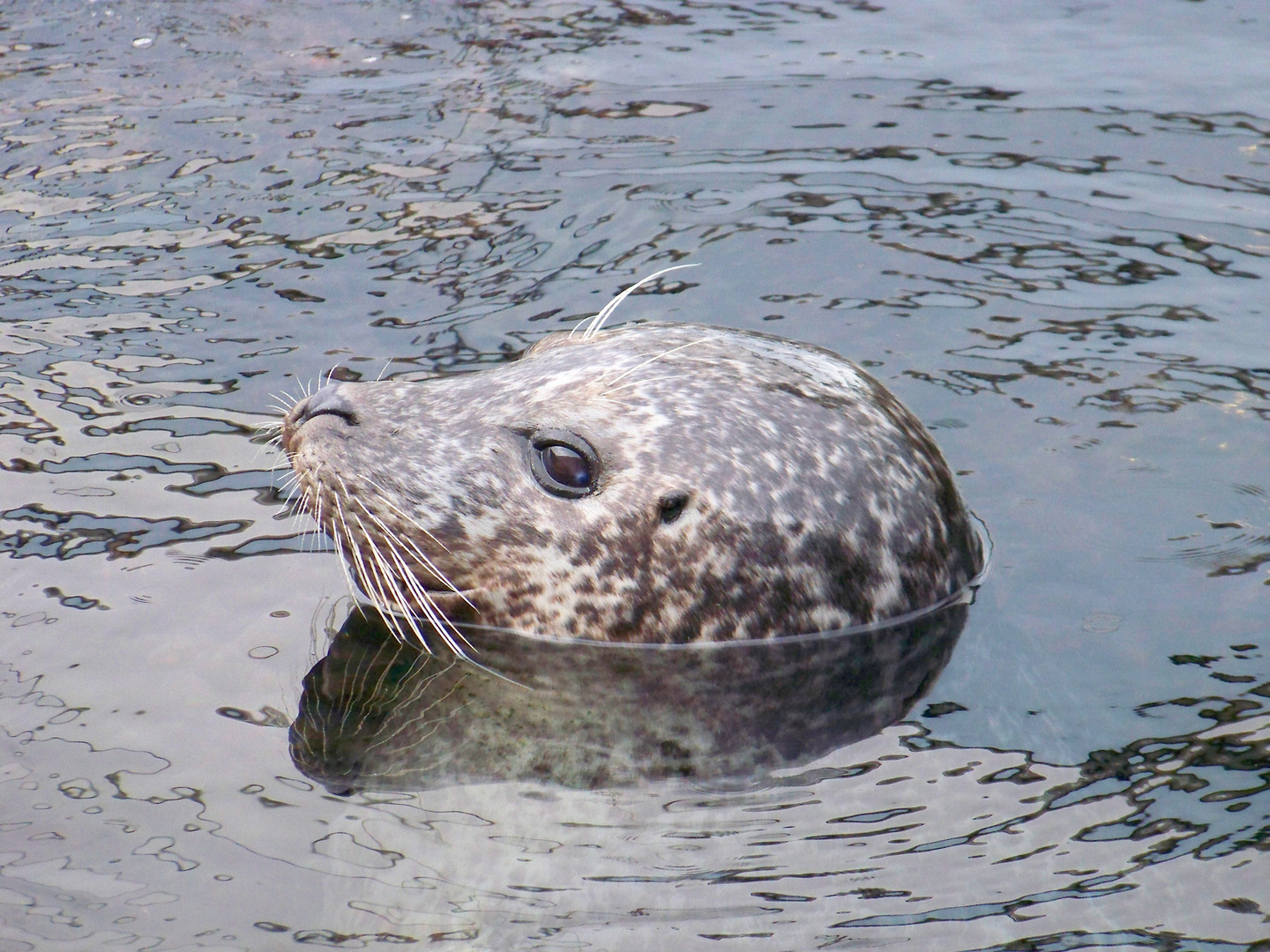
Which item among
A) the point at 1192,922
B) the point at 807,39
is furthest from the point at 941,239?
the point at 1192,922

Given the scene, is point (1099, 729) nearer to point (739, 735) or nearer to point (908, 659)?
point (908, 659)

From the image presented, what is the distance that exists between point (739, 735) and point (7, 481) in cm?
320

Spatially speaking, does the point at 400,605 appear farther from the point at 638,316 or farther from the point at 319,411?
the point at 638,316

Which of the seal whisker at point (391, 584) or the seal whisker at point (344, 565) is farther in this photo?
the seal whisker at point (344, 565)

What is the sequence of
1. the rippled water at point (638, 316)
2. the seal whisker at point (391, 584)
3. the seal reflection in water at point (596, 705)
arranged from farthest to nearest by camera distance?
the seal whisker at point (391, 584) → the seal reflection in water at point (596, 705) → the rippled water at point (638, 316)

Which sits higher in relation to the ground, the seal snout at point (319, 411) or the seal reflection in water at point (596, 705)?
the seal snout at point (319, 411)

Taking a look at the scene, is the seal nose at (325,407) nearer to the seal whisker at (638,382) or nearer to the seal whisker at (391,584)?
the seal whisker at (391,584)

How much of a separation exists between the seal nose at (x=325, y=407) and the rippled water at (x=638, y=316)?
59 centimetres

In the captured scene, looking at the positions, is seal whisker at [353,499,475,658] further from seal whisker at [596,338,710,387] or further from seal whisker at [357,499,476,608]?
seal whisker at [596,338,710,387]

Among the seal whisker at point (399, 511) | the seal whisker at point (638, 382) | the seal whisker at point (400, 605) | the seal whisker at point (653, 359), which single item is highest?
the seal whisker at point (653, 359)

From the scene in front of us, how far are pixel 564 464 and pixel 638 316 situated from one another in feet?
7.76

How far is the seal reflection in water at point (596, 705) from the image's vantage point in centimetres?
439

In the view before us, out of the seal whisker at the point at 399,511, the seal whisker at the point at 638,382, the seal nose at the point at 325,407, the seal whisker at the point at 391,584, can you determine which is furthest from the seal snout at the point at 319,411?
the seal whisker at the point at 638,382

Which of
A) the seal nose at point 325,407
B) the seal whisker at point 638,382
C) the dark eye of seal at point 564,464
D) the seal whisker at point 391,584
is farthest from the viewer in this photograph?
the seal nose at point 325,407
